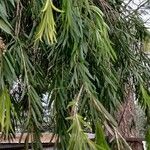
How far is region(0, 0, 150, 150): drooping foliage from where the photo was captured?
4.11 feet

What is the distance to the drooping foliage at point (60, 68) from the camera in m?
1.25

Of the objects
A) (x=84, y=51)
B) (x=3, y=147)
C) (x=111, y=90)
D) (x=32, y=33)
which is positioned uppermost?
(x=32, y=33)

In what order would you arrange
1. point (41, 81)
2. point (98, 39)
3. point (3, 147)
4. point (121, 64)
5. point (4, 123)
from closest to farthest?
1. point (4, 123)
2. point (98, 39)
3. point (41, 81)
4. point (121, 64)
5. point (3, 147)

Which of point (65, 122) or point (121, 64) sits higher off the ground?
point (121, 64)

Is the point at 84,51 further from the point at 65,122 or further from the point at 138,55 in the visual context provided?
the point at 138,55

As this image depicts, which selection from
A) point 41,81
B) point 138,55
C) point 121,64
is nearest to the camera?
point 41,81

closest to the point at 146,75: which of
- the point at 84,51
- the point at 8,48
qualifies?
the point at 84,51

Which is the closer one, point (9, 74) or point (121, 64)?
point (9, 74)

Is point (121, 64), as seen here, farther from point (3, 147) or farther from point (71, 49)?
point (3, 147)

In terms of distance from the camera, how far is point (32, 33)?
1601 mm

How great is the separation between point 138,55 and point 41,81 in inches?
30.7

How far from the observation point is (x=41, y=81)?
1.58 m

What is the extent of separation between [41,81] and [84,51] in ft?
0.73

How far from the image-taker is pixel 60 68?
1.55m
